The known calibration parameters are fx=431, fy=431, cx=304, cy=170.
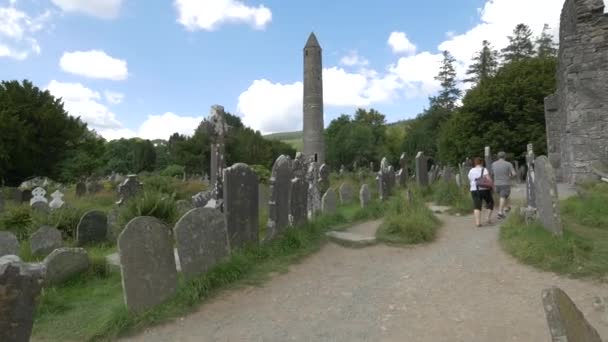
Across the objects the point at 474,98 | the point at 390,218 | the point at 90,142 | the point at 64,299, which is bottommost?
the point at 64,299

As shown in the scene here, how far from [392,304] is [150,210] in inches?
233

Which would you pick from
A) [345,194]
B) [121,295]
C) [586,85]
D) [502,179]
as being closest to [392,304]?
[121,295]

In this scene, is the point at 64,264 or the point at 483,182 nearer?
the point at 64,264

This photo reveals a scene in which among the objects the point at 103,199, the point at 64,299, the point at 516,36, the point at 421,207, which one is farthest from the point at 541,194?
the point at 516,36

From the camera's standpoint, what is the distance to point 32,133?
25797 mm

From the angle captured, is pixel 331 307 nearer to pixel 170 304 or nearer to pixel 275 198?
pixel 170 304

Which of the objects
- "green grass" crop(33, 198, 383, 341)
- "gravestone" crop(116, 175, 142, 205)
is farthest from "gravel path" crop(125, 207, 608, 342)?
"gravestone" crop(116, 175, 142, 205)

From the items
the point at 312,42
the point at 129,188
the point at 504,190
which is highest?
the point at 312,42

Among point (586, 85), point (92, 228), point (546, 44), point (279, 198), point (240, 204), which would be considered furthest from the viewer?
point (546, 44)

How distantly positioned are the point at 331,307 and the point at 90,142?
29903 millimetres

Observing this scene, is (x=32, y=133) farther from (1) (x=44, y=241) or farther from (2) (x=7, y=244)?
(2) (x=7, y=244)

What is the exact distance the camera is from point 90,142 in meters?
30.3

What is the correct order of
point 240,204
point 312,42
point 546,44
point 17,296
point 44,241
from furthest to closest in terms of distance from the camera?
point 546,44 → point 312,42 → point 44,241 → point 240,204 → point 17,296

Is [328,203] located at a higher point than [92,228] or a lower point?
higher
